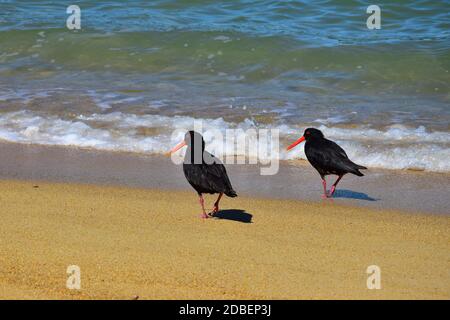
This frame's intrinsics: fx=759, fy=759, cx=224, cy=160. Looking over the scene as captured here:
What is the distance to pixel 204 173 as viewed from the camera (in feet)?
21.6

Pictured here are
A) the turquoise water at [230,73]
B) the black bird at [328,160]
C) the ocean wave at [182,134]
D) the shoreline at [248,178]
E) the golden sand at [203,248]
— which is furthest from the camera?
the turquoise water at [230,73]

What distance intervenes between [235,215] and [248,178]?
1328mm

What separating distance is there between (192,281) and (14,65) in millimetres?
8954

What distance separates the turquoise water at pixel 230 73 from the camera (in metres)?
9.57

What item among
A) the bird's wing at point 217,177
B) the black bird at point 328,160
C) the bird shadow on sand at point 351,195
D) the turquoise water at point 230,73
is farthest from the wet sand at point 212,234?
the turquoise water at point 230,73

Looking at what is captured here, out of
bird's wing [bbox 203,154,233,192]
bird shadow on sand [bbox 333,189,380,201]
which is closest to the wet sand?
bird shadow on sand [bbox 333,189,380,201]

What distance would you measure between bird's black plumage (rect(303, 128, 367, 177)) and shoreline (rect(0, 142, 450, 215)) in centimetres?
25

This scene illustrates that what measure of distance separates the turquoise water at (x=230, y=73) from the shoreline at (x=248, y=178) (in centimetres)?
37

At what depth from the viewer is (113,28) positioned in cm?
1491

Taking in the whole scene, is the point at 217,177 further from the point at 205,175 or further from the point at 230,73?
the point at 230,73

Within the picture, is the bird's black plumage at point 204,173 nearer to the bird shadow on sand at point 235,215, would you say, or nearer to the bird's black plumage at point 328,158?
the bird shadow on sand at point 235,215
